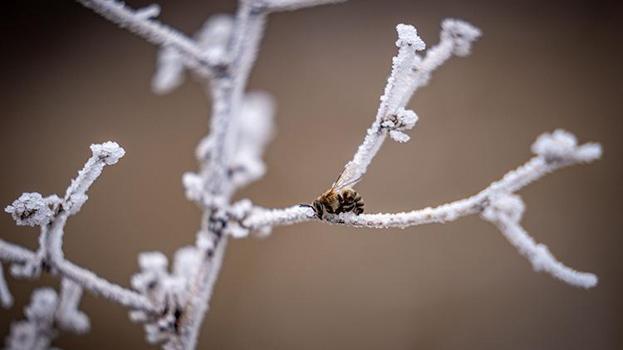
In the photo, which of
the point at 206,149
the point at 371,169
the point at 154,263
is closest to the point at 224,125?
the point at 206,149

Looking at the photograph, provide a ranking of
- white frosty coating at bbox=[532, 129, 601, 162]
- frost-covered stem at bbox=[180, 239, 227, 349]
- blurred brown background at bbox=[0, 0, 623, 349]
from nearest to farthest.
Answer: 1. white frosty coating at bbox=[532, 129, 601, 162]
2. frost-covered stem at bbox=[180, 239, 227, 349]
3. blurred brown background at bbox=[0, 0, 623, 349]

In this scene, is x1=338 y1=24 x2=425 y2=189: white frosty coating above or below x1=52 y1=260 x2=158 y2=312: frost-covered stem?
above

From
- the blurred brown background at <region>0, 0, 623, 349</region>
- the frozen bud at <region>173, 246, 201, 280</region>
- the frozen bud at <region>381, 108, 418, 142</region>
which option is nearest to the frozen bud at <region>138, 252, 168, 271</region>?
the frozen bud at <region>173, 246, 201, 280</region>

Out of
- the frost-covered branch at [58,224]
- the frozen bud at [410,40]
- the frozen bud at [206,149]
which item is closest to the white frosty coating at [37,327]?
the frost-covered branch at [58,224]

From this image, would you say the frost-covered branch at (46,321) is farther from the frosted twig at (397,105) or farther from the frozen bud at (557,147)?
the frozen bud at (557,147)

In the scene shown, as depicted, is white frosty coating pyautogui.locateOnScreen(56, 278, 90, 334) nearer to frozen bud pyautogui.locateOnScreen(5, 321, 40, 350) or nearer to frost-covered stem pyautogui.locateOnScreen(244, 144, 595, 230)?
frozen bud pyautogui.locateOnScreen(5, 321, 40, 350)

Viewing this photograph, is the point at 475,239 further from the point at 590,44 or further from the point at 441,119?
the point at 590,44
